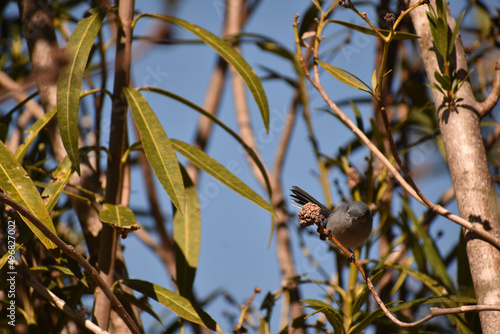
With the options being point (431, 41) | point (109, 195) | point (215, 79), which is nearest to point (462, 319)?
point (431, 41)

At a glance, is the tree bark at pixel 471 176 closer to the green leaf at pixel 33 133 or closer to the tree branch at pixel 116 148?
the tree branch at pixel 116 148

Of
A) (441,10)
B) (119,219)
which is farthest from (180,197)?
(441,10)

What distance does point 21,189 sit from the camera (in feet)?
3.49

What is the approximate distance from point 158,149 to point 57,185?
0.27m

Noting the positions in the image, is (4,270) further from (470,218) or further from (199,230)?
(470,218)

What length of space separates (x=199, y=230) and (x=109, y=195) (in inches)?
11.1

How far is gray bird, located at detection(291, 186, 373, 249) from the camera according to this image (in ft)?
4.54

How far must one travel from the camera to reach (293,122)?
2.46 metres

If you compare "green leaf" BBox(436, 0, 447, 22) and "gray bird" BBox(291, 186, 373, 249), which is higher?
"green leaf" BBox(436, 0, 447, 22)

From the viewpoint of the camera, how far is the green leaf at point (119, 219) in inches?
41.9

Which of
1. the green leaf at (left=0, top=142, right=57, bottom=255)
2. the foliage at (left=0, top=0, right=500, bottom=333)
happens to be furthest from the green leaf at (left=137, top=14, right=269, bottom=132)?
the green leaf at (left=0, top=142, right=57, bottom=255)

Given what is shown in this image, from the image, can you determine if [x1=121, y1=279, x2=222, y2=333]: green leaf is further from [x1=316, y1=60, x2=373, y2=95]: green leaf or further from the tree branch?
[x1=316, y1=60, x2=373, y2=95]: green leaf

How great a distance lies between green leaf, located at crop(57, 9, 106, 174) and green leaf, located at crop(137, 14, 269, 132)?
0.20m

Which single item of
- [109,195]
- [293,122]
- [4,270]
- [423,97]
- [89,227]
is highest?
[423,97]
